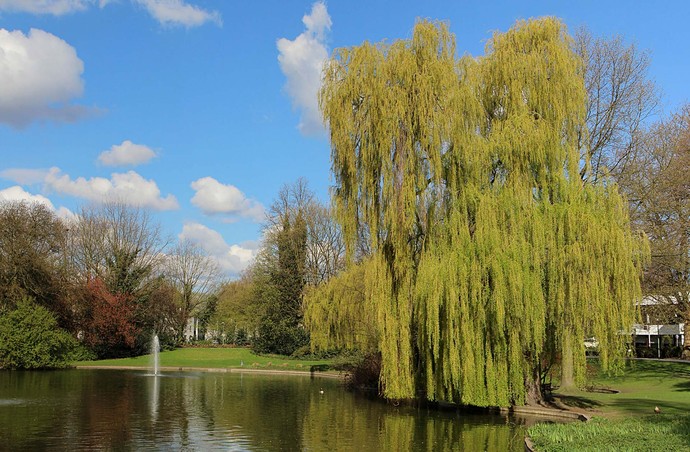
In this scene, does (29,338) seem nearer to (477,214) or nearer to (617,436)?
(477,214)

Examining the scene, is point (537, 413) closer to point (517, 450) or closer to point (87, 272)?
point (517, 450)

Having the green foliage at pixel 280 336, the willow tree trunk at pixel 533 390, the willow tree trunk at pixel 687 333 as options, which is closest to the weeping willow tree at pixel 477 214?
the willow tree trunk at pixel 533 390

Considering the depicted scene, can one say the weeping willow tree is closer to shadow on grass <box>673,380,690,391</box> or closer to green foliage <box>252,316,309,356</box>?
shadow on grass <box>673,380,690,391</box>

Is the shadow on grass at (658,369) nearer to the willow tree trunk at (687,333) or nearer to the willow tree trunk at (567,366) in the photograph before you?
the willow tree trunk at (687,333)

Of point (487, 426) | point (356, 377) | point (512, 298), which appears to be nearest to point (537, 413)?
point (487, 426)

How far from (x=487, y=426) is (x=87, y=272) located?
4574cm

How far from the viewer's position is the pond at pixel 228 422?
14.7 meters

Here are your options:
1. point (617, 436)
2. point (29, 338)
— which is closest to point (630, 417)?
point (617, 436)

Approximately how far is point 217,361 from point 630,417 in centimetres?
3746

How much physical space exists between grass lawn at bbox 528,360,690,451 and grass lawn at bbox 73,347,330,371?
2145 centimetres

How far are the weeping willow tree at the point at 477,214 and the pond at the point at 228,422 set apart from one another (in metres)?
1.96

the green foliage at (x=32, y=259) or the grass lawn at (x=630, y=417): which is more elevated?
the green foliage at (x=32, y=259)

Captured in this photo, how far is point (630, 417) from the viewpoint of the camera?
17203 millimetres

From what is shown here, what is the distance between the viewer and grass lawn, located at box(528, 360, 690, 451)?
1245cm
